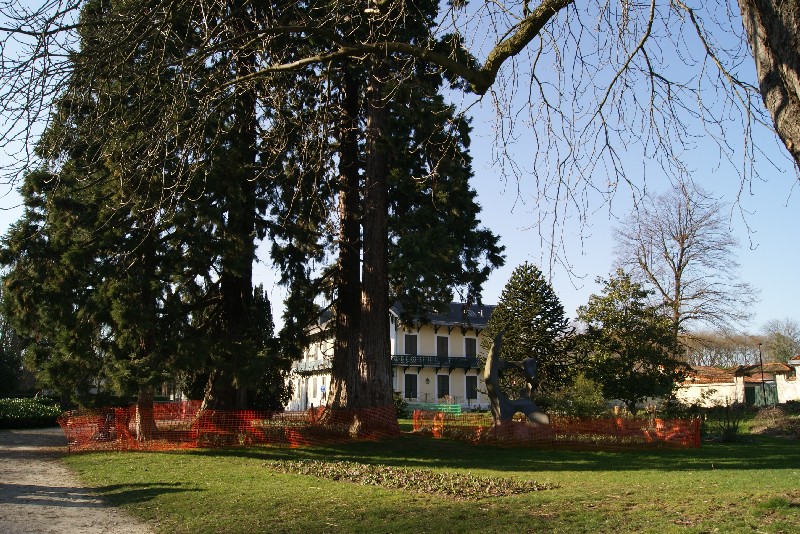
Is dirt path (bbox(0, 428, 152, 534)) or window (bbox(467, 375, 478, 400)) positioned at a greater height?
window (bbox(467, 375, 478, 400))

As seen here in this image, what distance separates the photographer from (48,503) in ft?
34.3

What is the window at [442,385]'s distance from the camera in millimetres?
54281

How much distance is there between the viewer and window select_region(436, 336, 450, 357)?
54531 millimetres

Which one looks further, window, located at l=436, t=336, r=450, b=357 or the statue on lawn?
window, located at l=436, t=336, r=450, b=357

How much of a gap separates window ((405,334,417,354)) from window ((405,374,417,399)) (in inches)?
76.7

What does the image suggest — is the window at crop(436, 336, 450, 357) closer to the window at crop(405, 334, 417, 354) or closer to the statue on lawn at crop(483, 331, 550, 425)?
the window at crop(405, 334, 417, 354)

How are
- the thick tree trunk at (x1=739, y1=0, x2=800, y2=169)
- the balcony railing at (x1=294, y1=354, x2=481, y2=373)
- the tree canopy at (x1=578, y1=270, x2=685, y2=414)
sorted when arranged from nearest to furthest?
the thick tree trunk at (x1=739, y1=0, x2=800, y2=169)
the tree canopy at (x1=578, y1=270, x2=685, y2=414)
the balcony railing at (x1=294, y1=354, x2=481, y2=373)

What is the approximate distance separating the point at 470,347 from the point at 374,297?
120 feet

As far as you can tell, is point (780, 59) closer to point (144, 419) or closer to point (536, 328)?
point (144, 419)

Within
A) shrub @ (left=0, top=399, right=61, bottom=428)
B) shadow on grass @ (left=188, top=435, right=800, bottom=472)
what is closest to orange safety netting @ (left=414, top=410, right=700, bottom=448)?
shadow on grass @ (left=188, top=435, right=800, bottom=472)

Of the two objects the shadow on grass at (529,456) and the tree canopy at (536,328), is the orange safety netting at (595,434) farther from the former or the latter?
the tree canopy at (536,328)

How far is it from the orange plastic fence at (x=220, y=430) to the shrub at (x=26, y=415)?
902 centimetres

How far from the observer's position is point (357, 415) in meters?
20.2

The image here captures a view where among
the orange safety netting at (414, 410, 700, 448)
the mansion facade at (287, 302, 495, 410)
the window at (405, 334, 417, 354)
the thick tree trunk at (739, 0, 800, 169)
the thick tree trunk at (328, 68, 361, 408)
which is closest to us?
the thick tree trunk at (739, 0, 800, 169)
